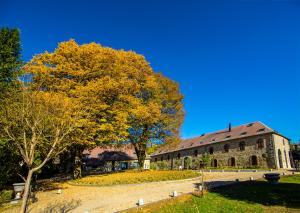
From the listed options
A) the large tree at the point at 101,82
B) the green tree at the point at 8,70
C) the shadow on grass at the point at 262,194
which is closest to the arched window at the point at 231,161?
the large tree at the point at 101,82

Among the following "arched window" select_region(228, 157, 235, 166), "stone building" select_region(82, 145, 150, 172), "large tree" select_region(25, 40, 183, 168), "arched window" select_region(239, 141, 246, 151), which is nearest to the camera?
"large tree" select_region(25, 40, 183, 168)

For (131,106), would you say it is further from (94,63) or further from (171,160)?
(171,160)

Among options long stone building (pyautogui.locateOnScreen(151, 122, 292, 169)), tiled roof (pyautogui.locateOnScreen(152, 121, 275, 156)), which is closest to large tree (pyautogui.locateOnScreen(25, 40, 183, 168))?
long stone building (pyautogui.locateOnScreen(151, 122, 292, 169))

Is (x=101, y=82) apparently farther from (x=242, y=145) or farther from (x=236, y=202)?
(x=242, y=145)

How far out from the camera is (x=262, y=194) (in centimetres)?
1367

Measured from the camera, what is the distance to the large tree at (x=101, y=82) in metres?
21.1

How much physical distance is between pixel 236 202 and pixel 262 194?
109 inches

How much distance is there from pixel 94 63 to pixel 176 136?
1592 cm

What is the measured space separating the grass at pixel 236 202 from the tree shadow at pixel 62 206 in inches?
152

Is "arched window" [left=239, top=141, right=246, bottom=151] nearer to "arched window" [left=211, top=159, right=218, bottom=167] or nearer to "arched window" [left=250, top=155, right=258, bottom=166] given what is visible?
"arched window" [left=250, top=155, right=258, bottom=166]

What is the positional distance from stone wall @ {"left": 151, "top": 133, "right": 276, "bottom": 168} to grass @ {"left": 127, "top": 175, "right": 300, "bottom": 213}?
81.7 feet

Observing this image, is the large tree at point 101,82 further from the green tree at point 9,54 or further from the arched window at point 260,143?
the arched window at point 260,143

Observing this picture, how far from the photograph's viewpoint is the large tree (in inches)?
830

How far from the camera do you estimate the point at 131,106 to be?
80.7ft
